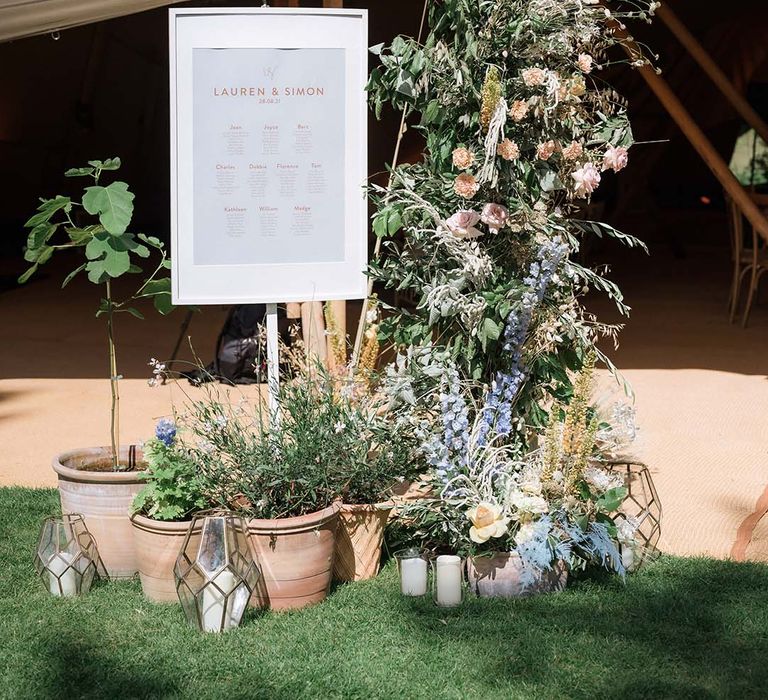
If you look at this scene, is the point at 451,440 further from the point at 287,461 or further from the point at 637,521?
the point at 637,521

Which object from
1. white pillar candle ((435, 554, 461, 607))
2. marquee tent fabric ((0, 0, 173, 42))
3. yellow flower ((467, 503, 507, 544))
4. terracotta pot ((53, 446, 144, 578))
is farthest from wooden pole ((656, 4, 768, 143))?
terracotta pot ((53, 446, 144, 578))

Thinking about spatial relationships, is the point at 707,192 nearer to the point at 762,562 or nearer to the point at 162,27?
the point at 162,27

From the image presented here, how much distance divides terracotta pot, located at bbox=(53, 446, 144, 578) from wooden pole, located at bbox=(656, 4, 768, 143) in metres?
4.10

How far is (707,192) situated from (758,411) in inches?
370

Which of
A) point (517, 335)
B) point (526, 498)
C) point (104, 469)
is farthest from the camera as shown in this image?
point (104, 469)

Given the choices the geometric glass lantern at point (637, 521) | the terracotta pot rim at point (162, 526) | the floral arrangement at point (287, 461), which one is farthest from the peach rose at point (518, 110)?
the terracotta pot rim at point (162, 526)

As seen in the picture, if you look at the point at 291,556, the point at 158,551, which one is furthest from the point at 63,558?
the point at 291,556

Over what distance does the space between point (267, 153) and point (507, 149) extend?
85 cm

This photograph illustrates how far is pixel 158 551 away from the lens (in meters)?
3.01

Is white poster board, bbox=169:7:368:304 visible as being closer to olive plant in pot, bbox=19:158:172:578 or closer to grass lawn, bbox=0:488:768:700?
olive plant in pot, bbox=19:158:172:578

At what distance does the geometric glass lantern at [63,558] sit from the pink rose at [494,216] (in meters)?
1.48

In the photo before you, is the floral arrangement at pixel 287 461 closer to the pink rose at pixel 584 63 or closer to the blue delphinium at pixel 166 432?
the blue delphinium at pixel 166 432

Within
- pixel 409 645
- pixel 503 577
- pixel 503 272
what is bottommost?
pixel 409 645

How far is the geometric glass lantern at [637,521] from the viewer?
127 inches
